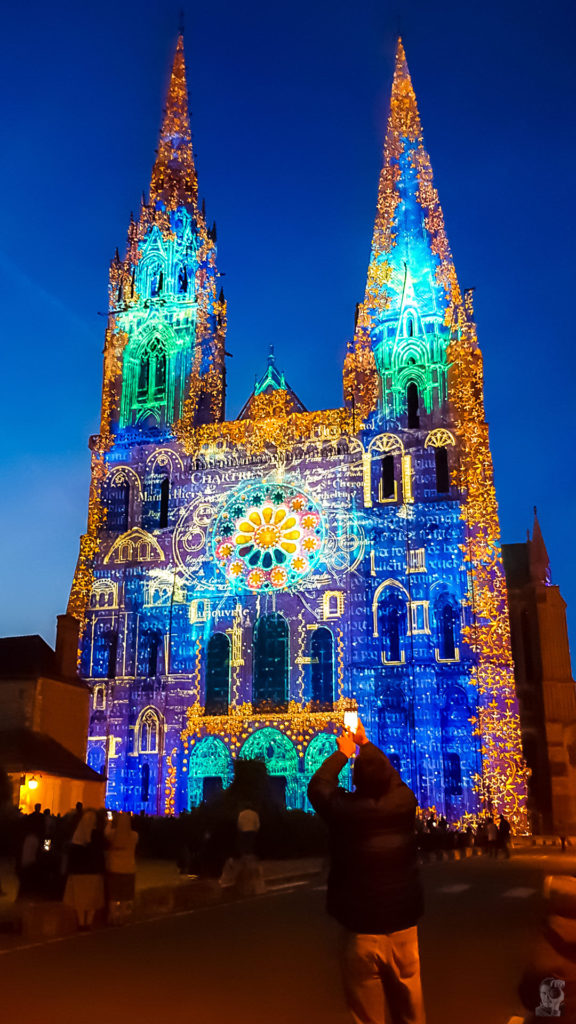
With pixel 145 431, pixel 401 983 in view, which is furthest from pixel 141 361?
pixel 401 983

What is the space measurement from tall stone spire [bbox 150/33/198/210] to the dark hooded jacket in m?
54.4

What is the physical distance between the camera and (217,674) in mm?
47594

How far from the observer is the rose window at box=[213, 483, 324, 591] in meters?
47.5

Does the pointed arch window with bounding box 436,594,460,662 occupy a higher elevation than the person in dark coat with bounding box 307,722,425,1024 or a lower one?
higher

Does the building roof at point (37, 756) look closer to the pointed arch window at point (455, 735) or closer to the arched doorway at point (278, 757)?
the arched doorway at point (278, 757)

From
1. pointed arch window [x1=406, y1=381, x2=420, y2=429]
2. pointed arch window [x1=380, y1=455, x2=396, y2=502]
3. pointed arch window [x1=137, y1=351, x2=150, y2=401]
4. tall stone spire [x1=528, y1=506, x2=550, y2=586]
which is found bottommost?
tall stone spire [x1=528, y1=506, x2=550, y2=586]

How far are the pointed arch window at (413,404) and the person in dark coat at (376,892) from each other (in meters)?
42.2

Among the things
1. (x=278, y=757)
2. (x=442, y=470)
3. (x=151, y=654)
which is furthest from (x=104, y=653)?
(x=442, y=470)

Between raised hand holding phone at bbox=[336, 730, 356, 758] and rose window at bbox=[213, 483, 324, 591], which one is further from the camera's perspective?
rose window at bbox=[213, 483, 324, 591]

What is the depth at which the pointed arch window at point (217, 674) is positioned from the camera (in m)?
46.9

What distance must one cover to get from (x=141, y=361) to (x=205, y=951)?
4382 centimetres

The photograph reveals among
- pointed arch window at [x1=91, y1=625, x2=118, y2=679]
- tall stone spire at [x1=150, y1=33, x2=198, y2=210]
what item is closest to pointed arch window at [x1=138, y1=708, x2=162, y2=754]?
pointed arch window at [x1=91, y1=625, x2=118, y2=679]

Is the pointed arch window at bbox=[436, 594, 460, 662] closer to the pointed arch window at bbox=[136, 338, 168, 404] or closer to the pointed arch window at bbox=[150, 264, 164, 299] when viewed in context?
the pointed arch window at bbox=[136, 338, 168, 404]

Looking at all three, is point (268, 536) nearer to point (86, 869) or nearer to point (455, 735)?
point (455, 735)
